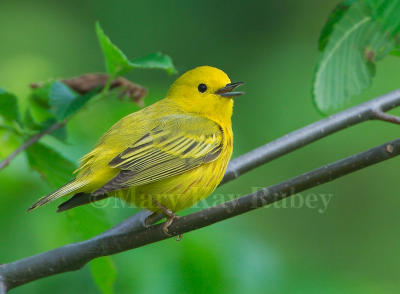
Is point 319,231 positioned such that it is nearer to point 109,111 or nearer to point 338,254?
point 338,254

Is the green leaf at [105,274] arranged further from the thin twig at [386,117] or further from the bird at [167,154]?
the thin twig at [386,117]

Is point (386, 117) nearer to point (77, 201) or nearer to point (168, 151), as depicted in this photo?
point (168, 151)

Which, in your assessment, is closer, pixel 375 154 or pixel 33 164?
pixel 375 154

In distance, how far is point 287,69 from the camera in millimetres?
7379

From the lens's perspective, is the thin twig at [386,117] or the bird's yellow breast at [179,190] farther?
the bird's yellow breast at [179,190]

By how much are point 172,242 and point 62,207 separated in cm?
115

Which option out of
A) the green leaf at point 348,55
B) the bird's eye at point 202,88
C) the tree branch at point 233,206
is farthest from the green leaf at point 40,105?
the green leaf at point 348,55

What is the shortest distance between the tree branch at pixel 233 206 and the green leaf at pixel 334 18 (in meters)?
0.49

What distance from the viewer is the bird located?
3.47 meters

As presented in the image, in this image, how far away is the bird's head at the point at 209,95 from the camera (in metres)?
4.41

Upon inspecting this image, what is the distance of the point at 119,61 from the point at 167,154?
90 cm

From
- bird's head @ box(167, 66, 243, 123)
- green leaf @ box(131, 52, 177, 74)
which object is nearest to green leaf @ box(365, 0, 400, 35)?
green leaf @ box(131, 52, 177, 74)

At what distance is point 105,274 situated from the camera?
336cm

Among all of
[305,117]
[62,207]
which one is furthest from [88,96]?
[305,117]
